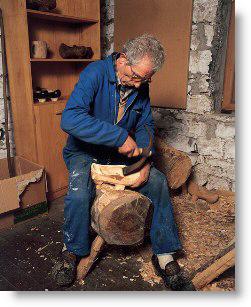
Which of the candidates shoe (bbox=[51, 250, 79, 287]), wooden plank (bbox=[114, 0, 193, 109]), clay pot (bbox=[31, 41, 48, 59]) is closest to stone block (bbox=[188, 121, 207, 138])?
wooden plank (bbox=[114, 0, 193, 109])

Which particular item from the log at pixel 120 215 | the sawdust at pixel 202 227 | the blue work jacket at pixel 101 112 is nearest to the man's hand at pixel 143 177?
the log at pixel 120 215

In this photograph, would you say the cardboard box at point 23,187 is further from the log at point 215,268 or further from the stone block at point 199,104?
the stone block at point 199,104

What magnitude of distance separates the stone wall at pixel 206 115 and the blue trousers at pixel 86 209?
4.48 ft

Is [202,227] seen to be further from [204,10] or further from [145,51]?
[204,10]

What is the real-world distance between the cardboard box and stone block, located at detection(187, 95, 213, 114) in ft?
5.69

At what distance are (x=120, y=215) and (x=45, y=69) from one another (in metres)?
2.27

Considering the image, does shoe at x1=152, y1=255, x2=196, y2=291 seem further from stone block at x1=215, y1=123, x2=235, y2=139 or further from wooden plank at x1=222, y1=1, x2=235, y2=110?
wooden plank at x1=222, y1=1, x2=235, y2=110

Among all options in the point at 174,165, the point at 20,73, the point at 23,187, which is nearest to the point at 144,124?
the point at 174,165

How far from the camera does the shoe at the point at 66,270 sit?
2103 millimetres

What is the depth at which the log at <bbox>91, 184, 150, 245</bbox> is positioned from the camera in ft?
6.21

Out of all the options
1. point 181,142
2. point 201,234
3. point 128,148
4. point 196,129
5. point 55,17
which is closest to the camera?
point 128,148

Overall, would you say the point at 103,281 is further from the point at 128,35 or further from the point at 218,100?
the point at 128,35

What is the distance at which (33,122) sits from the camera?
3064 mm

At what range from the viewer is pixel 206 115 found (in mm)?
3375
